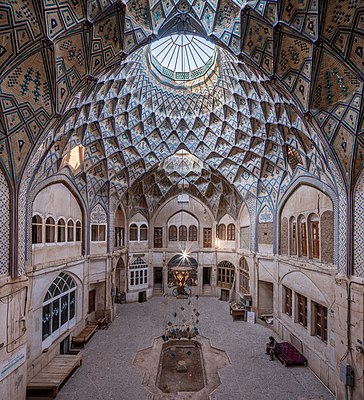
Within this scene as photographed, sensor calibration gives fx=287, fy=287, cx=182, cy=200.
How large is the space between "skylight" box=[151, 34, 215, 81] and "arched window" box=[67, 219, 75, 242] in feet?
27.8

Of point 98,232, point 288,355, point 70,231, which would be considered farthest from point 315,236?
point 98,232

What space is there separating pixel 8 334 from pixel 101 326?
7886mm

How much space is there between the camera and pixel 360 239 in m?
8.11

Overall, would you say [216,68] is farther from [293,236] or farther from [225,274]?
[225,274]

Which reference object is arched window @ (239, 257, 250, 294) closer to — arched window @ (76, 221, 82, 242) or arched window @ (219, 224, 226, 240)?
arched window @ (219, 224, 226, 240)

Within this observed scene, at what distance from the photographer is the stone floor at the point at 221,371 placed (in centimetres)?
905

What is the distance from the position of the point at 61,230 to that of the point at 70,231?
36.5 inches

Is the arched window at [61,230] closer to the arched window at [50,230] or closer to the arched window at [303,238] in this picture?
the arched window at [50,230]

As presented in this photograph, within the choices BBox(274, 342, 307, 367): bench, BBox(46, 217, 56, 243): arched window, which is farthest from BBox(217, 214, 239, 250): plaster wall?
BBox(46, 217, 56, 243): arched window

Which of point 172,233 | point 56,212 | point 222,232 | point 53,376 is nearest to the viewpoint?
point 53,376

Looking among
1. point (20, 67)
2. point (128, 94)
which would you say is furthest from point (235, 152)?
point (20, 67)

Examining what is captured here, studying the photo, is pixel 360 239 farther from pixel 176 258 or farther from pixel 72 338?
pixel 176 258

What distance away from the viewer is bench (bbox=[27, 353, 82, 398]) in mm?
8930

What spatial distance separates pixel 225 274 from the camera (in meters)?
21.1
